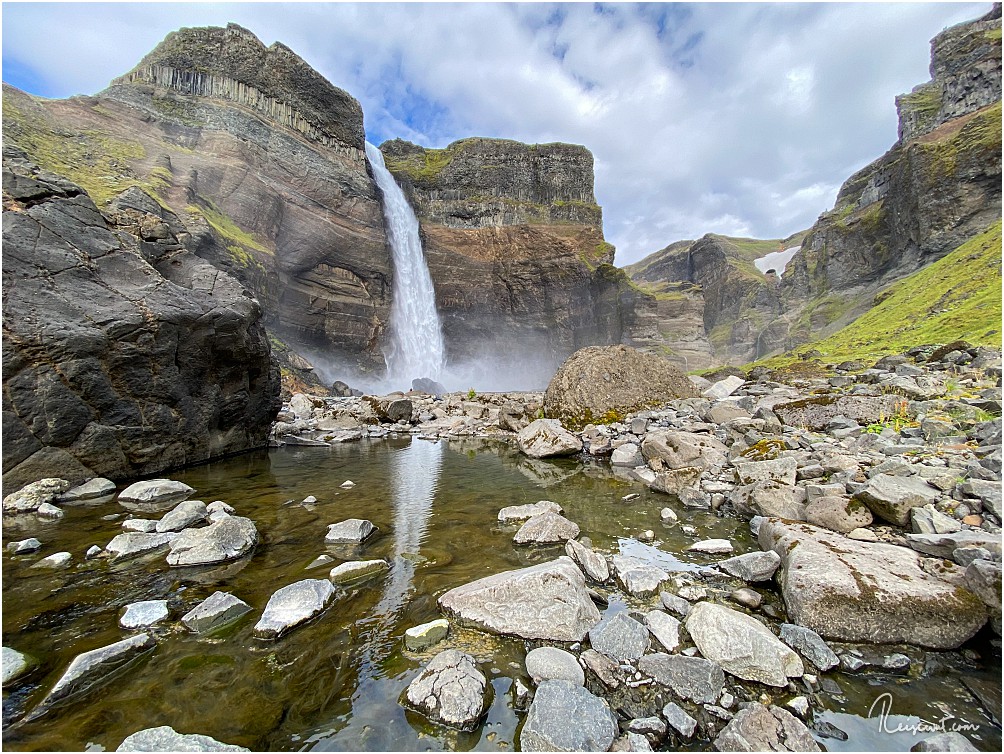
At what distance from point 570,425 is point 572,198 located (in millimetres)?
64600

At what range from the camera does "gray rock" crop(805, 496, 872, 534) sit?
199 inches

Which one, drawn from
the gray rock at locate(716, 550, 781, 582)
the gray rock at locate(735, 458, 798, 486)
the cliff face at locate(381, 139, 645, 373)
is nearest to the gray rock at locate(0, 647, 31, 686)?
the gray rock at locate(716, 550, 781, 582)

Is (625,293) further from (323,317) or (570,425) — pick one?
(570,425)

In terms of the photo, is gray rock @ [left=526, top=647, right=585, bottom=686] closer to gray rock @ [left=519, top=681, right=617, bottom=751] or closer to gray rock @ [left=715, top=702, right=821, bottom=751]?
gray rock @ [left=519, top=681, right=617, bottom=751]

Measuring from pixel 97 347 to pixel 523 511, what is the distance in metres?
9.09

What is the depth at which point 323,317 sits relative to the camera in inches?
1786

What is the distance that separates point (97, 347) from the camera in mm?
8164

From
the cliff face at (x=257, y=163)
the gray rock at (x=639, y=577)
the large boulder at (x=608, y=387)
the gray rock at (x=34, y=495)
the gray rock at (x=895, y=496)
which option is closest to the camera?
the gray rock at (x=639, y=577)

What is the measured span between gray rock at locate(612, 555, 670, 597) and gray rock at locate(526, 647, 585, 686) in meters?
1.39

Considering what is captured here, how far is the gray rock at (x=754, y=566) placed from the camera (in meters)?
4.36

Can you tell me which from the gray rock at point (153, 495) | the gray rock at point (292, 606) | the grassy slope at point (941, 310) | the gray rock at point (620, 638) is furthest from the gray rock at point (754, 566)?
the grassy slope at point (941, 310)

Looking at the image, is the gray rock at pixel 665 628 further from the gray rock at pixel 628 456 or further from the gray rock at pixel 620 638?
the gray rock at pixel 628 456

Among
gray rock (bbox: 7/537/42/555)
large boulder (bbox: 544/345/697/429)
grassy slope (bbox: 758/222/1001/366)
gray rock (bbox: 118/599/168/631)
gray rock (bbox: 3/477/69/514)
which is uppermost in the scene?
grassy slope (bbox: 758/222/1001/366)

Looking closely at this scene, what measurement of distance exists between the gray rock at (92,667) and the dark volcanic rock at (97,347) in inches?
251
